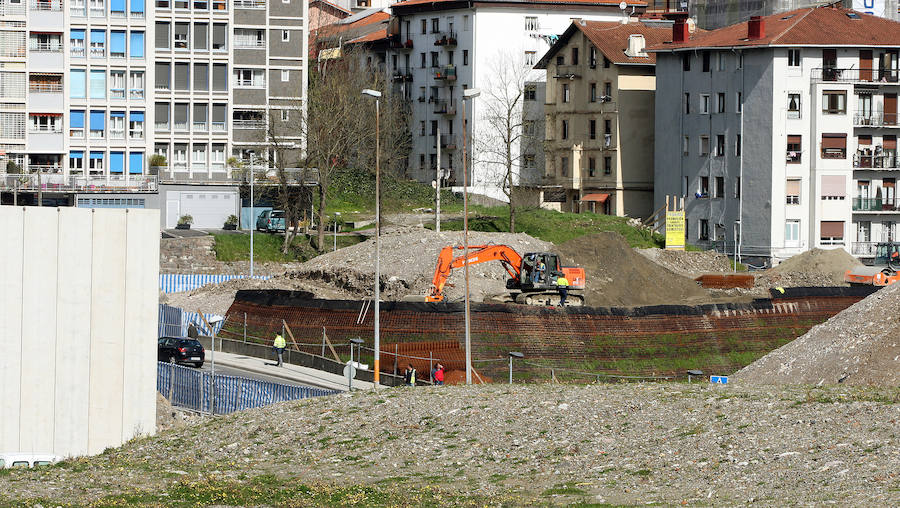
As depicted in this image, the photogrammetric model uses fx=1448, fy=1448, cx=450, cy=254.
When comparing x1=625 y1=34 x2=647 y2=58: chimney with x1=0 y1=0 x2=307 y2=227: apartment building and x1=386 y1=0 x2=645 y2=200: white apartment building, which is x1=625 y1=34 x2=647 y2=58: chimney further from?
x1=0 y1=0 x2=307 y2=227: apartment building

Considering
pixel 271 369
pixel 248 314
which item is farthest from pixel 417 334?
pixel 248 314

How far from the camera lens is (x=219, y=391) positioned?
41781 millimetres

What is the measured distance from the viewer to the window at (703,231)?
89.2 metres

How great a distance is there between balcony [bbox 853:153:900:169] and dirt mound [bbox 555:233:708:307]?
2095 centimetres

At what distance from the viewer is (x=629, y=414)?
3125 cm

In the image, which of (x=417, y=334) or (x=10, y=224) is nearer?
(x=10, y=224)

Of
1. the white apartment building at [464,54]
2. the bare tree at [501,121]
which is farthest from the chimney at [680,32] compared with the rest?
the white apartment building at [464,54]

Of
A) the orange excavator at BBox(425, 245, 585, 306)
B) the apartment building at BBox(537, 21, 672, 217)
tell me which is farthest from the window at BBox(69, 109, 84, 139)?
the orange excavator at BBox(425, 245, 585, 306)

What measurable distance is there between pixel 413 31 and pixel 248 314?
59.5 m

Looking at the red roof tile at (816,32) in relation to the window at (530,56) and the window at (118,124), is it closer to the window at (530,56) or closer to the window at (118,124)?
the window at (530,56)

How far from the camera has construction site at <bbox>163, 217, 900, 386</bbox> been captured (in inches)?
2096

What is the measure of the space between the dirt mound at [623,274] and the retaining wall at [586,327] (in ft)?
21.4

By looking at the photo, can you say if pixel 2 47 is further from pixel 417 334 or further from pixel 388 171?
pixel 417 334

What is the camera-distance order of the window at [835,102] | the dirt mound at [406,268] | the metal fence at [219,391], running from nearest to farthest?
the metal fence at [219,391] < the dirt mound at [406,268] < the window at [835,102]
